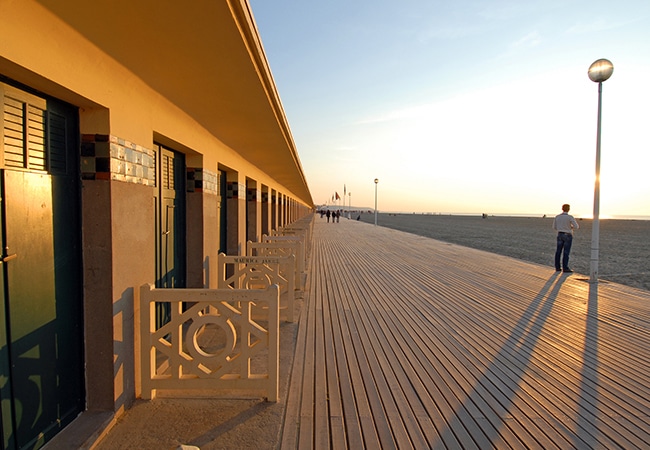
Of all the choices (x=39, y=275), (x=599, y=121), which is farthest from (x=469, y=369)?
(x=599, y=121)

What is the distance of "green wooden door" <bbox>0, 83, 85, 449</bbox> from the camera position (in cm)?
212

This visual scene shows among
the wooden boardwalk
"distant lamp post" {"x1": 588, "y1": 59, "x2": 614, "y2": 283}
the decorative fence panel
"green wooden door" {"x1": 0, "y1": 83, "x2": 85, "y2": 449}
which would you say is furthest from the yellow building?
"distant lamp post" {"x1": 588, "y1": 59, "x2": 614, "y2": 283}

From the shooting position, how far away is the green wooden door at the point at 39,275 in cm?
212

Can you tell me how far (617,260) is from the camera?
1408cm

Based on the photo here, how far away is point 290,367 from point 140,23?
3.25 m

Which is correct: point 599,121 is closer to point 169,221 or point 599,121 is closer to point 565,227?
point 565,227

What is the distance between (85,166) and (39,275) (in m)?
0.84

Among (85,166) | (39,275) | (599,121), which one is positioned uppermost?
(599,121)

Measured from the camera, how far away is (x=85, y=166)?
268 cm

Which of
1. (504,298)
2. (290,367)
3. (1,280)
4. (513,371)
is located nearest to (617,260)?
(504,298)

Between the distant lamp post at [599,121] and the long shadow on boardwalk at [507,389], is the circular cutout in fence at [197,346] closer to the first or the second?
the long shadow on boardwalk at [507,389]

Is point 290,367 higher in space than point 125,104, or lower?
lower

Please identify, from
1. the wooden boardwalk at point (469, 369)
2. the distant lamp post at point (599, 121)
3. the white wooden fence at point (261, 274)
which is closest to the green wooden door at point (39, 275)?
the wooden boardwalk at point (469, 369)

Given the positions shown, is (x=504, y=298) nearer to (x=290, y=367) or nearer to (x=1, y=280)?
(x=290, y=367)
